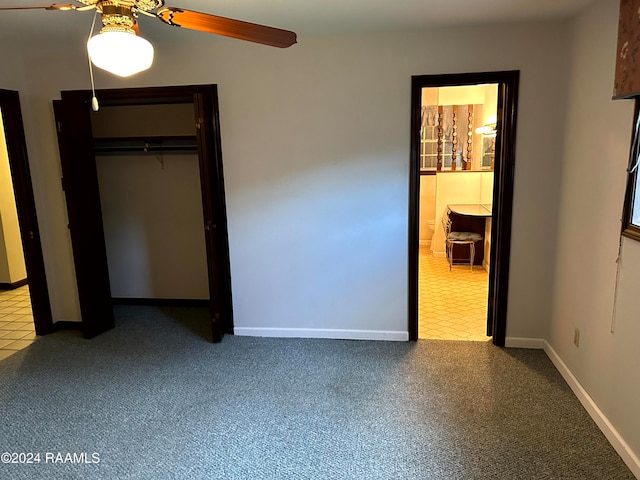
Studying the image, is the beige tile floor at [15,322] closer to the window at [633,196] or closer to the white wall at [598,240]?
the white wall at [598,240]

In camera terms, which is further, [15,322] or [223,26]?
[15,322]

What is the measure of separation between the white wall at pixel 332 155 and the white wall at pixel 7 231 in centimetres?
199

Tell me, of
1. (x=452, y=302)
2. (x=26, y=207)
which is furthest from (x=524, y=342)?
(x=26, y=207)

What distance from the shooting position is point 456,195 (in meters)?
6.40

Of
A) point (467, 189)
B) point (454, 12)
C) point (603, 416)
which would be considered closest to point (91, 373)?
point (603, 416)

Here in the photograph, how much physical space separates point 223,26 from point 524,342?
9.77 feet

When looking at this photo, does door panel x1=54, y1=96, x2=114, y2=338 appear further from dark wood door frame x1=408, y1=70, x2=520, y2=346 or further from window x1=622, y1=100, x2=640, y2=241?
window x1=622, y1=100, x2=640, y2=241

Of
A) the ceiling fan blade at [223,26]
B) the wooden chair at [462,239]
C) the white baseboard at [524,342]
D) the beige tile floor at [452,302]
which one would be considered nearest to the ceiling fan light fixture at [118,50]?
the ceiling fan blade at [223,26]

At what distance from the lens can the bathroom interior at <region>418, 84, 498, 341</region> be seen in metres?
4.39

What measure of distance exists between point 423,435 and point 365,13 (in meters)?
2.45

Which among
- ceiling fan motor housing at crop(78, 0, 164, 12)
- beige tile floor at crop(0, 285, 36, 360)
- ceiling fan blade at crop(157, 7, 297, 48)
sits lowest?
beige tile floor at crop(0, 285, 36, 360)

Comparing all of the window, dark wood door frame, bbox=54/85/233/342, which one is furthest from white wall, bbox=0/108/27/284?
the window

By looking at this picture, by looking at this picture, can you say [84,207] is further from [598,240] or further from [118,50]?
[598,240]

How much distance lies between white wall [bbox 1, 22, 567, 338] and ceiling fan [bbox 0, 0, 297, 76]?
150 centimetres
